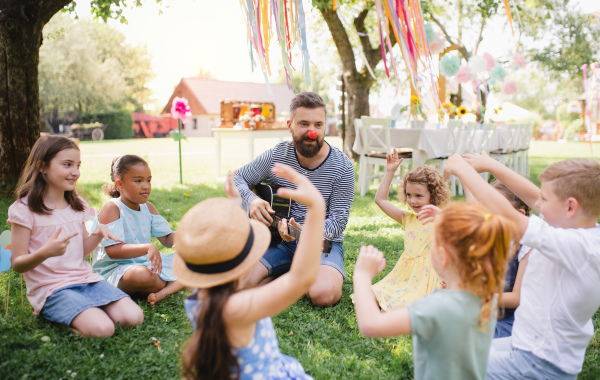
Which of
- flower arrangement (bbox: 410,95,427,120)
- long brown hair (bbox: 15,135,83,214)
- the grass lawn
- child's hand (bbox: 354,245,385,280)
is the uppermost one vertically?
flower arrangement (bbox: 410,95,427,120)

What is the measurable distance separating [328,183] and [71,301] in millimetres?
1891

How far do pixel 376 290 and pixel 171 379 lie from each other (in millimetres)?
1527

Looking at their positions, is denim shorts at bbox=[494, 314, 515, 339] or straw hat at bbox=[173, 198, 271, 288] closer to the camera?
straw hat at bbox=[173, 198, 271, 288]

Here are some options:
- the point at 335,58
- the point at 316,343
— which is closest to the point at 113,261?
the point at 316,343

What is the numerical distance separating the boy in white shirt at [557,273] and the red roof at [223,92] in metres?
36.9

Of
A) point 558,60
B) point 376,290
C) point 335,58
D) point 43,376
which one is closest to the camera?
point 43,376

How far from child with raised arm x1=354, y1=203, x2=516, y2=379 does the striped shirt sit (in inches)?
71.4

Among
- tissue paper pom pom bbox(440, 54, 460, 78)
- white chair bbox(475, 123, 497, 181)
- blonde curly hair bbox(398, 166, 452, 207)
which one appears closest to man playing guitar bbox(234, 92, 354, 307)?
blonde curly hair bbox(398, 166, 452, 207)

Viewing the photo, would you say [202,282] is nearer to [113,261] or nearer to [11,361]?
[11,361]

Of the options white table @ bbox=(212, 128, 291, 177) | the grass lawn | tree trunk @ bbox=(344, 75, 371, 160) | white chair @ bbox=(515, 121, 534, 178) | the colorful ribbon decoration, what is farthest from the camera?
tree trunk @ bbox=(344, 75, 371, 160)

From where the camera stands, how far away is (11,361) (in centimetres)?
214

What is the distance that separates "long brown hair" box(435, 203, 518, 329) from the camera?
1.33m

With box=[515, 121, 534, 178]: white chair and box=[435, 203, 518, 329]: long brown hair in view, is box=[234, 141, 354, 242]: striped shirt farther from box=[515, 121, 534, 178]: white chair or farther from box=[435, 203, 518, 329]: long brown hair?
box=[515, 121, 534, 178]: white chair

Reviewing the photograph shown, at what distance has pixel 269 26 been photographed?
328 cm
